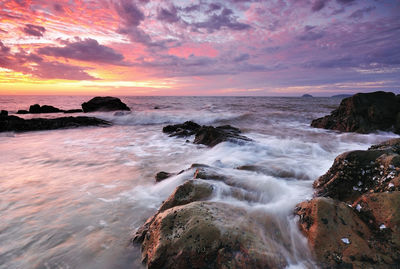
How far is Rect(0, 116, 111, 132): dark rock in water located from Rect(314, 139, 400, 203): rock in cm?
1635

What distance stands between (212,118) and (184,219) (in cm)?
1820

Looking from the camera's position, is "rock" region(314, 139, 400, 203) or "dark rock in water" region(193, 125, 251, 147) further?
"dark rock in water" region(193, 125, 251, 147)

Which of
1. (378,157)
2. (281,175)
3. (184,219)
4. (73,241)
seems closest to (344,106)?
(281,175)

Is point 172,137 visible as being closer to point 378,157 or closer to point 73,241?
point 73,241

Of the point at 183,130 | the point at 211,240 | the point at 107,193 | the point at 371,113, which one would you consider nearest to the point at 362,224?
the point at 211,240

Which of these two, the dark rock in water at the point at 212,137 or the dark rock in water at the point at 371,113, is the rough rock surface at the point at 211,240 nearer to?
the dark rock in water at the point at 212,137

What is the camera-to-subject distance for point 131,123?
18969 mm

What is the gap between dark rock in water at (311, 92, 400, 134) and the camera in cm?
1138

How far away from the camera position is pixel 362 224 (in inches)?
91.5

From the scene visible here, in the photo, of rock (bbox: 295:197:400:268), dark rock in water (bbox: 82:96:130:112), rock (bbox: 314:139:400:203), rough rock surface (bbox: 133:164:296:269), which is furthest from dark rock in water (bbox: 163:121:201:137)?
dark rock in water (bbox: 82:96:130:112)

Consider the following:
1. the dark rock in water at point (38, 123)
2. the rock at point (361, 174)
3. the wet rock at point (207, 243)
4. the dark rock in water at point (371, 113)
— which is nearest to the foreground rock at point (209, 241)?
the wet rock at point (207, 243)

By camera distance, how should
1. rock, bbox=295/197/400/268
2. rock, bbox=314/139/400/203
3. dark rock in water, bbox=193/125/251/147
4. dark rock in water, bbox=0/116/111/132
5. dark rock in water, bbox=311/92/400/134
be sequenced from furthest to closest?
1. dark rock in water, bbox=0/116/111/132
2. dark rock in water, bbox=311/92/400/134
3. dark rock in water, bbox=193/125/251/147
4. rock, bbox=314/139/400/203
5. rock, bbox=295/197/400/268

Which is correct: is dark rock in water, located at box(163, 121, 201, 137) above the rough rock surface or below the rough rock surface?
below

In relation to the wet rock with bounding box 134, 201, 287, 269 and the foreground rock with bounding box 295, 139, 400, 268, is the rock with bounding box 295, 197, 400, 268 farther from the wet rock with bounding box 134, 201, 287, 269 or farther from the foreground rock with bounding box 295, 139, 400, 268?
the wet rock with bounding box 134, 201, 287, 269
